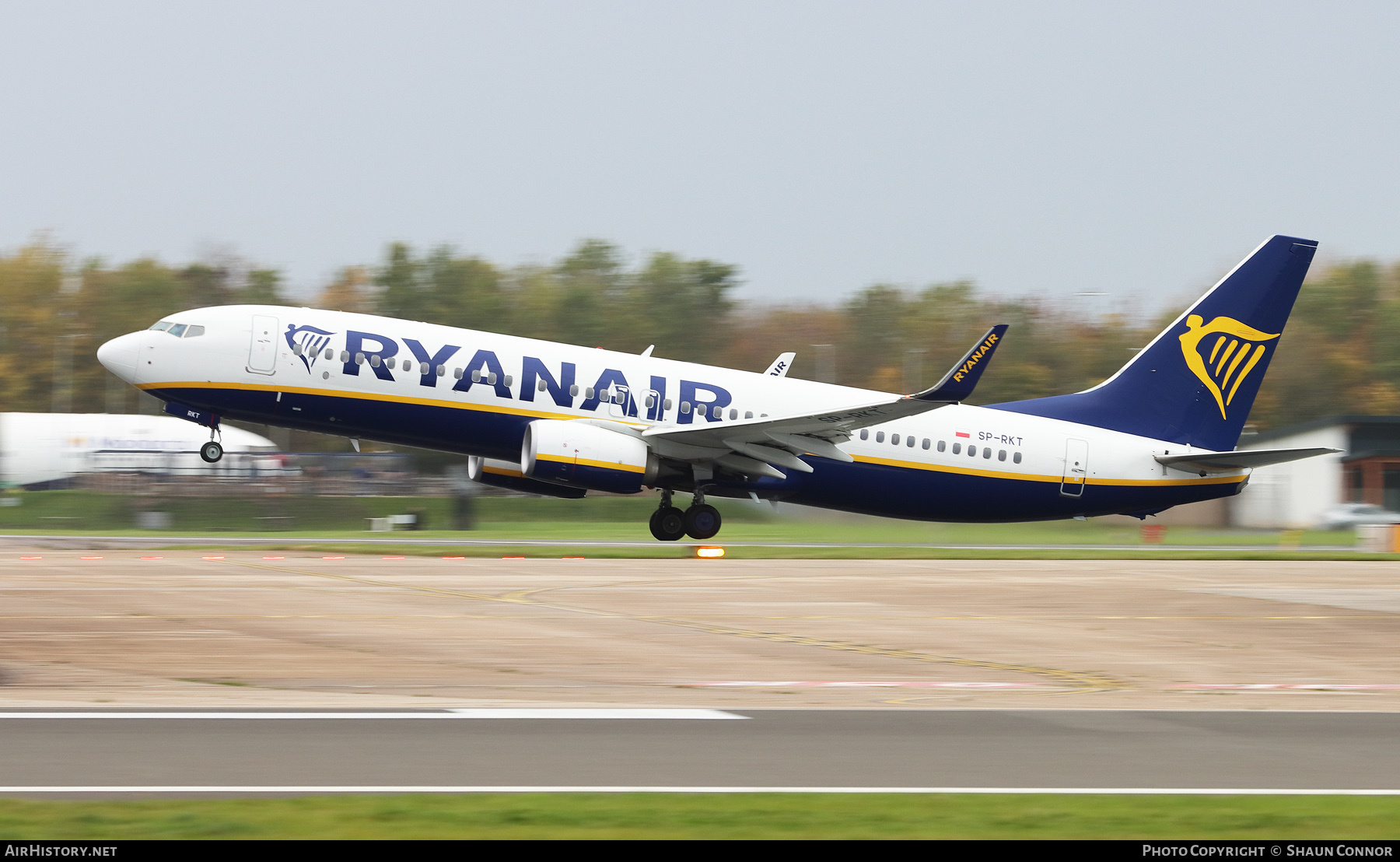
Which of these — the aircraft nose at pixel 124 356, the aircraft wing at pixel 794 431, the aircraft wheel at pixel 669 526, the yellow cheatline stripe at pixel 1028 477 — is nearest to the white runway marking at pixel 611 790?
the aircraft wing at pixel 794 431

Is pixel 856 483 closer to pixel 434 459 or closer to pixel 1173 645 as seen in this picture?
pixel 1173 645

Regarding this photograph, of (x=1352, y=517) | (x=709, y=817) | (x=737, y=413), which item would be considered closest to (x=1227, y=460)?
(x=737, y=413)

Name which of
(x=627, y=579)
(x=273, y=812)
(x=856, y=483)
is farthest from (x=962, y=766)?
(x=856, y=483)

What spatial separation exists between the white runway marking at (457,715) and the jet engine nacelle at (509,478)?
62.0 ft

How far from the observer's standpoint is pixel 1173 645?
1512cm

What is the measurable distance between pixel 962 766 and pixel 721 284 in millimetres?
88787

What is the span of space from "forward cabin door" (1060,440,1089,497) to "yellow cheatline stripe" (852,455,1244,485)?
0.19 ft

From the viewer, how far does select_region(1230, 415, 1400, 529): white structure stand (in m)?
51.3

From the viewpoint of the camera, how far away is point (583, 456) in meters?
27.2

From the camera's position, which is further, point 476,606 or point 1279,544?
point 1279,544

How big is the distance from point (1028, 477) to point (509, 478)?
11482 mm

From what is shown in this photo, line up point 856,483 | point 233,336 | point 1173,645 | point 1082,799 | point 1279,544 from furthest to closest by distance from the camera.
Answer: point 1279,544 < point 856,483 < point 233,336 < point 1173,645 < point 1082,799

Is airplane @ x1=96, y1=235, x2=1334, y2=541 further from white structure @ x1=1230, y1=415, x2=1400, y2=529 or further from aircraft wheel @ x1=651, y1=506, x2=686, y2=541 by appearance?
white structure @ x1=1230, y1=415, x2=1400, y2=529

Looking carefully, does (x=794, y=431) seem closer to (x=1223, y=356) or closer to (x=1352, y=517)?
(x=1223, y=356)
